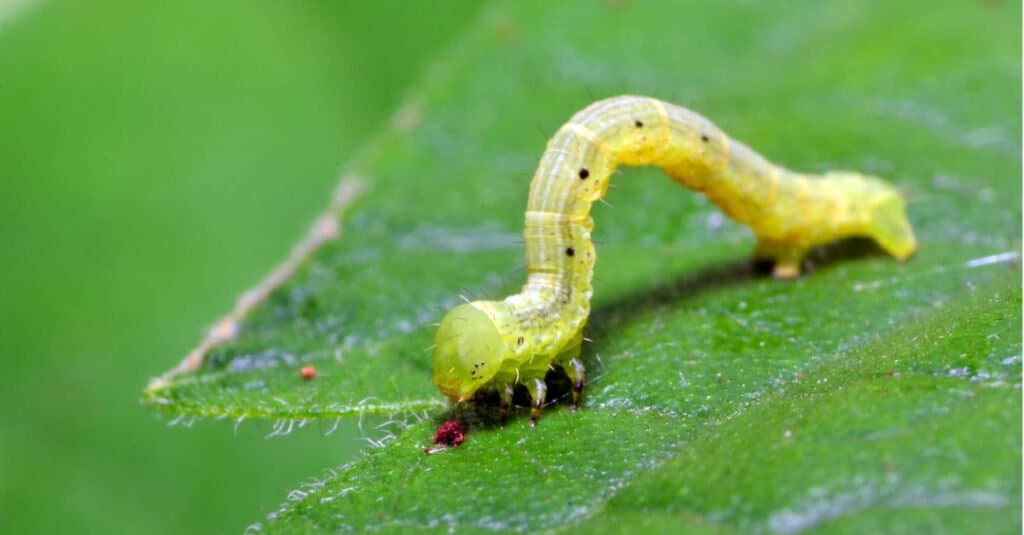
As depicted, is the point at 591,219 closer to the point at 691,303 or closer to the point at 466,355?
the point at 691,303

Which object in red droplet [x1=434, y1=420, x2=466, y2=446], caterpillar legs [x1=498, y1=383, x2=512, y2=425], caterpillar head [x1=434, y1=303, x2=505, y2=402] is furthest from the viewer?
caterpillar legs [x1=498, y1=383, x2=512, y2=425]

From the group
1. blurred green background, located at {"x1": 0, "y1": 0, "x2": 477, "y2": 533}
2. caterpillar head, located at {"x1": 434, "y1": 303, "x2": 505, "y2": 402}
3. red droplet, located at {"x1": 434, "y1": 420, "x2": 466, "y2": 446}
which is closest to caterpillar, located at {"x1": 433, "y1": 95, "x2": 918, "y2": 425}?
caterpillar head, located at {"x1": 434, "y1": 303, "x2": 505, "y2": 402}

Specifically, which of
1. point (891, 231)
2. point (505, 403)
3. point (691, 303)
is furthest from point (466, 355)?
point (891, 231)

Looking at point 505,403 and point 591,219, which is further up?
point 591,219

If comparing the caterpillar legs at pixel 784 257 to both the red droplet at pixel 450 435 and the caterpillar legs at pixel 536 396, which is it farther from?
the red droplet at pixel 450 435

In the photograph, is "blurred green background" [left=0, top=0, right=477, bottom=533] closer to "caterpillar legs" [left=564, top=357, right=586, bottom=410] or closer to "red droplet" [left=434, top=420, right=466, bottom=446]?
"red droplet" [left=434, top=420, right=466, bottom=446]
